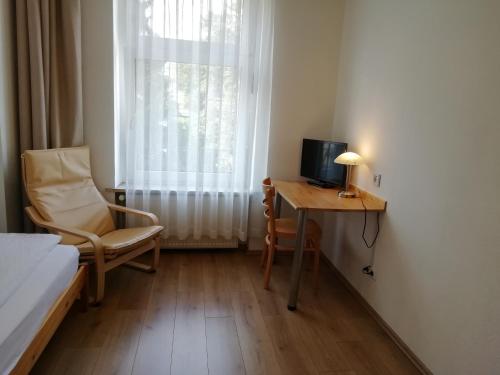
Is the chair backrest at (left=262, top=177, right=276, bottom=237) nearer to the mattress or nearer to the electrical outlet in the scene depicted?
the electrical outlet

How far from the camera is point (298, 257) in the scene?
2334 mm

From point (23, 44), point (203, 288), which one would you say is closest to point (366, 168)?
point (203, 288)

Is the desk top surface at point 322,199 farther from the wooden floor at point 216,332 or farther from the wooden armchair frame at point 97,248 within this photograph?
the wooden armchair frame at point 97,248

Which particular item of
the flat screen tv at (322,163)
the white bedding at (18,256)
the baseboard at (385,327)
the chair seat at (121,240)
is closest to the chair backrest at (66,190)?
the chair seat at (121,240)

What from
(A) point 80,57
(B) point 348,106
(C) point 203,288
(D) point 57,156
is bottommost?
(C) point 203,288

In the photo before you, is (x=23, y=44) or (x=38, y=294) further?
(x=23, y=44)

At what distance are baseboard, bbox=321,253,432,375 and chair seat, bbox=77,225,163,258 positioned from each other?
5.47ft

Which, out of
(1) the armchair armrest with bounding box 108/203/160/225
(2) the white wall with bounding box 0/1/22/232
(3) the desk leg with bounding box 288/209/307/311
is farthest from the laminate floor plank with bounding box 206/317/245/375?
(2) the white wall with bounding box 0/1/22/232

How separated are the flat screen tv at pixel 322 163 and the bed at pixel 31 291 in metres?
2.06

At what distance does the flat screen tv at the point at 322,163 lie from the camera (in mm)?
2824

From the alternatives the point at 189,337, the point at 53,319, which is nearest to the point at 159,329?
the point at 189,337

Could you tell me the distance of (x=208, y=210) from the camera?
318cm

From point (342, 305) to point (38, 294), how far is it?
2.03 metres

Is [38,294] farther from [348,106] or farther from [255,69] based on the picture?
[348,106]
